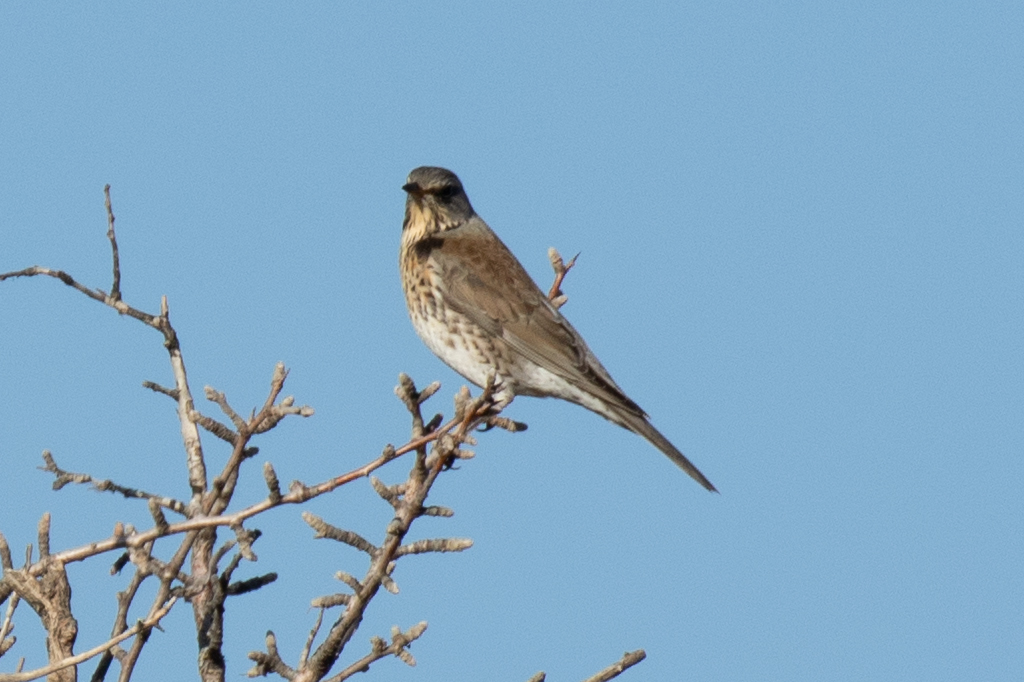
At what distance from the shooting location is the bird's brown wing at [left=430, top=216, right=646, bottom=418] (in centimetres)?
842

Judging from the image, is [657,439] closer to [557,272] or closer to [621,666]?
[557,272]

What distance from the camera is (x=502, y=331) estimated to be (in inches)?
337

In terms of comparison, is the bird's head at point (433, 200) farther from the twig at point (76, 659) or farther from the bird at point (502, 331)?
the twig at point (76, 659)

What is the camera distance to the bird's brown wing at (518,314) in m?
8.42

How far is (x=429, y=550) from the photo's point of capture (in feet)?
13.2

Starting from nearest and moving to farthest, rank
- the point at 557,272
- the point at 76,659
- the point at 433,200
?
the point at 76,659 < the point at 557,272 < the point at 433,200

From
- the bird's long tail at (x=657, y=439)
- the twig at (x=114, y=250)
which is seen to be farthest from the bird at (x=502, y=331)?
the twig at (x=114, y=250)

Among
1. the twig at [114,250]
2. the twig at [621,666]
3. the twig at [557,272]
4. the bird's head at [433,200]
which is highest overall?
the bird's head at [433,200]

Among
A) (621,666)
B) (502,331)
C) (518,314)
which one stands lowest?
(621,666)

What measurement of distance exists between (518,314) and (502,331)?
16cm

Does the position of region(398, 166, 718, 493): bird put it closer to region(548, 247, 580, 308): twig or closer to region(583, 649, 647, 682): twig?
region(548, 247, 580, 308): twig

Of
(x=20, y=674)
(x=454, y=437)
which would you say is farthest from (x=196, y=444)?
(x=20, y=674)

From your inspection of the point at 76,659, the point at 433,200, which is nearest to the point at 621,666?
the point at 76,659

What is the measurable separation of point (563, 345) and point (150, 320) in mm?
3937
